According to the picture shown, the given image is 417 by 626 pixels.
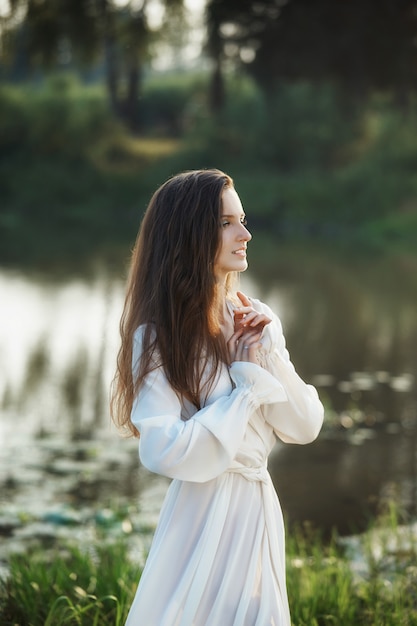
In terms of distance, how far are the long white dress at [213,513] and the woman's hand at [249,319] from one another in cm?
5

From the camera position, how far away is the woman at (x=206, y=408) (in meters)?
2.27

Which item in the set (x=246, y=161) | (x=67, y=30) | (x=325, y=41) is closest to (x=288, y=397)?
(x=67, y=30)

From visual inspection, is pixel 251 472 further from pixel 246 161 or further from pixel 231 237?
pixel 246 161

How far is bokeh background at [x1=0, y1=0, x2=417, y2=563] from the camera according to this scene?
6.29 m

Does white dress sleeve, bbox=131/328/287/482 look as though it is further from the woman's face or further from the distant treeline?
the distant treeline

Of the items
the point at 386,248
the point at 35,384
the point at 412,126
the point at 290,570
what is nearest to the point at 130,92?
the point at 412,126

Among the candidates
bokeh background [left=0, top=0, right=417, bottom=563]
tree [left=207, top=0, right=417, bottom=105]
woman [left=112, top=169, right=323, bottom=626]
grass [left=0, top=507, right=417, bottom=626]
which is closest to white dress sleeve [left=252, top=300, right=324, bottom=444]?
woman [left=112, top=169, right=323, bottom=626]

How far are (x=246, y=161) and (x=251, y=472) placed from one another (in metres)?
27.9

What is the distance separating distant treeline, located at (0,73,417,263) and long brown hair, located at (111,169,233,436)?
21.8 meters

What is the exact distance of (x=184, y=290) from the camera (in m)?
2.40

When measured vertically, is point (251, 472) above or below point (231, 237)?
below

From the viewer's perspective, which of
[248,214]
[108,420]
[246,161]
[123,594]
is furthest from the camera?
[246,161]

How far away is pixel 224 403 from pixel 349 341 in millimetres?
9633

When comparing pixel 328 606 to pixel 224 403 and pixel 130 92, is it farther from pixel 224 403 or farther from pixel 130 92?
pixel 130 92
